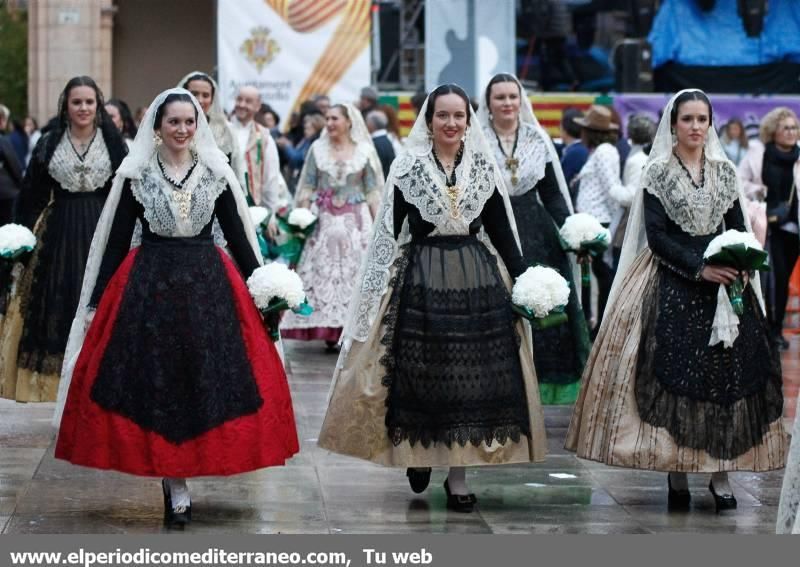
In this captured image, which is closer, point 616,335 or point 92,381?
point 92,381

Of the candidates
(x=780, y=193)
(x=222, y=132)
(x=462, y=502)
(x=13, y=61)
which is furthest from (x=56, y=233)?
(x=13, y=61)

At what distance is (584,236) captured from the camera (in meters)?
9.35

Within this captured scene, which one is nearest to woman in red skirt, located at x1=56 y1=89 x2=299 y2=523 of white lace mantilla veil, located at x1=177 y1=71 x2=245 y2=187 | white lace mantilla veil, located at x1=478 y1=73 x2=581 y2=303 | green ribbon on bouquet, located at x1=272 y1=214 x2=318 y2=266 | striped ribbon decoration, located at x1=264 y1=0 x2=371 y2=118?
white lace mantilla veil, located at x1=478 y1=73 x2=581 y2=303

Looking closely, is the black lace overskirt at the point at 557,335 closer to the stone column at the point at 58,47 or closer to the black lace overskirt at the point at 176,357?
the black lace overskirt at the point at 176,357

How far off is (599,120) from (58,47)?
521 inches

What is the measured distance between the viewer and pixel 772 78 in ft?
75.2

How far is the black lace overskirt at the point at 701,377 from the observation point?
25.4 feet

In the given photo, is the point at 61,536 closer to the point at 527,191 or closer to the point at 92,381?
the point at 92,381

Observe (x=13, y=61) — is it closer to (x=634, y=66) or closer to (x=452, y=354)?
(x=634, y=66)

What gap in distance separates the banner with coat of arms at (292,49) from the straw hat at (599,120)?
568cm

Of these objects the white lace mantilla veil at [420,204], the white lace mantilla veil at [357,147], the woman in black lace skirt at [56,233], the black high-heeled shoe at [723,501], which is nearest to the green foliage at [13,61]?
the white lace mantilla veil at [357,147]

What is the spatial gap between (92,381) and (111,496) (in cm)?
81

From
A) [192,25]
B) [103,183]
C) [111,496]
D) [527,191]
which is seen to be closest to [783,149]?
[527,191]

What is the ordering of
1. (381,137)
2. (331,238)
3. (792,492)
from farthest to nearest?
(381,137), (331,238), (792,492)
